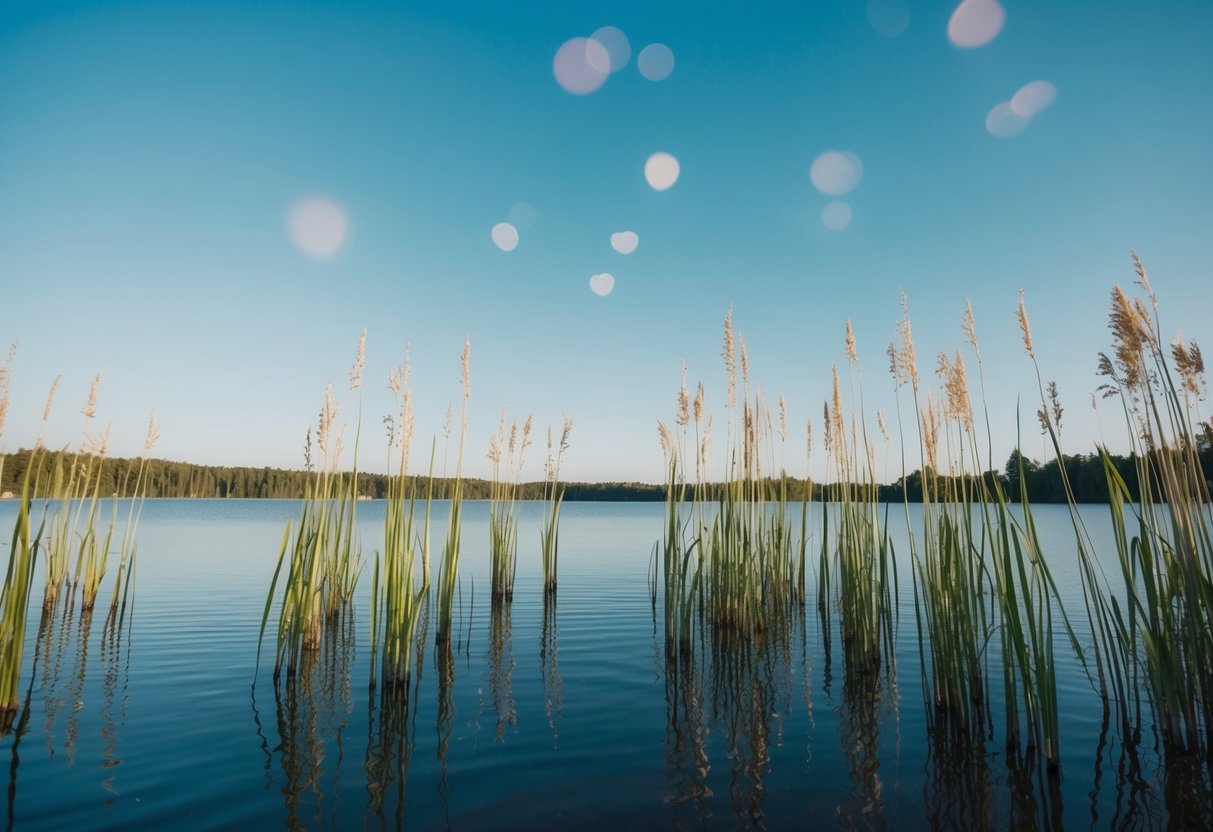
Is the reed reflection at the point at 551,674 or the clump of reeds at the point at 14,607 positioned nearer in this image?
the clump of reeds at the point at 14,607

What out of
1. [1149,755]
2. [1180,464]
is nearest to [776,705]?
[1149,755]

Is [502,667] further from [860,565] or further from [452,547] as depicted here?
[860,565]

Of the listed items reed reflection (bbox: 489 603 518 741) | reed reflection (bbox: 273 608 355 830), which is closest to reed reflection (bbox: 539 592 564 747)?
reed reflection (bbox: 489 603 518 741)

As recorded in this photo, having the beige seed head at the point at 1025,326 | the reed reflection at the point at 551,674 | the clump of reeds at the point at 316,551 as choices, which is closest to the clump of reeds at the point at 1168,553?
the beige seed head at the point at 1025,326

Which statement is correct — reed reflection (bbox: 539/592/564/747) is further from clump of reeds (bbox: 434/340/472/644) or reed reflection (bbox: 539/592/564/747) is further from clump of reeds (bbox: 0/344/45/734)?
clump of reeds (bbox: 0/344/45/734)

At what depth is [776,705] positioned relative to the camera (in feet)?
16.4

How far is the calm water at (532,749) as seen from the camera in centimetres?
323

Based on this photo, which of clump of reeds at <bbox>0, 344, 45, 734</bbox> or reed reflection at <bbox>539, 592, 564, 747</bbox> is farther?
reed reflection at <bbox>539, 592, 564, 747</bbox>

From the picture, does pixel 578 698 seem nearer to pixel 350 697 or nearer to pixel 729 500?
pixel 350 697

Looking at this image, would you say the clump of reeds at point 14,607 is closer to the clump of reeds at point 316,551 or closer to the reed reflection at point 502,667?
the clump of reeds at point 316,551

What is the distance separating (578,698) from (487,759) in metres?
1.48

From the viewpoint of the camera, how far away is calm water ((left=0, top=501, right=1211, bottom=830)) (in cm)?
323

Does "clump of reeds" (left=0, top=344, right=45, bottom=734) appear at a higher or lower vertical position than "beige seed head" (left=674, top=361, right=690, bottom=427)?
lower

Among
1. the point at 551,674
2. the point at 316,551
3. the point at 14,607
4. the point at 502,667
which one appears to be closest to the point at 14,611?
the point at 14,607
